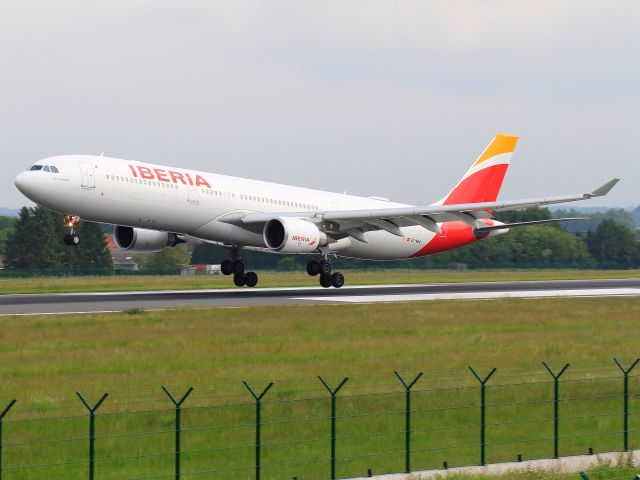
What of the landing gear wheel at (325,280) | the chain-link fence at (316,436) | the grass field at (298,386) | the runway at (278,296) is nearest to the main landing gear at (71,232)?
the runway at (278,296)

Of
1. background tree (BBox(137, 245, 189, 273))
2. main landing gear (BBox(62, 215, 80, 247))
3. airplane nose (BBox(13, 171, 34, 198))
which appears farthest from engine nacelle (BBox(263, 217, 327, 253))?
background tree (BBox(137, 245, 189, 273))

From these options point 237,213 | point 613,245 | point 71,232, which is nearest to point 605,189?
point 237,213

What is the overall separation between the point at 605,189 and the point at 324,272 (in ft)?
45.7

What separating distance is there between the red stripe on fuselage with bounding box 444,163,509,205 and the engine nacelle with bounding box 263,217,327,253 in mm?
14610

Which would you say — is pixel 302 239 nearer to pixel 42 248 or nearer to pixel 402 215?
pixel 402 215

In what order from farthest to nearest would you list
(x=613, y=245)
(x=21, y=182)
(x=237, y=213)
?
(x=613, y=245)
(x=237, y=213)
(x=21, y=182)

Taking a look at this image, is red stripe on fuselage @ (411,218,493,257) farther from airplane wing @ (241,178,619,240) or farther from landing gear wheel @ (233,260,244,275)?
landing gear wheel @ (233,260,244,275)

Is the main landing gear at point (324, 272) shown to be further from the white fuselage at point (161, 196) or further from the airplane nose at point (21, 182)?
the airplane nose at point (21, 182)

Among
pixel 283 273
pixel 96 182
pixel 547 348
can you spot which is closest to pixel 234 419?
pixel 547 348

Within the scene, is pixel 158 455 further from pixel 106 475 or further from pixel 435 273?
pixel 435 273

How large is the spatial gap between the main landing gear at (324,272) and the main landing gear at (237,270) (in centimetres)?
278

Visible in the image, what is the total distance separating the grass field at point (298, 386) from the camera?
17.9 m

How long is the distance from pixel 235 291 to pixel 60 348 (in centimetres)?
2440

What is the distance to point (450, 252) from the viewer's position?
10100 cm
